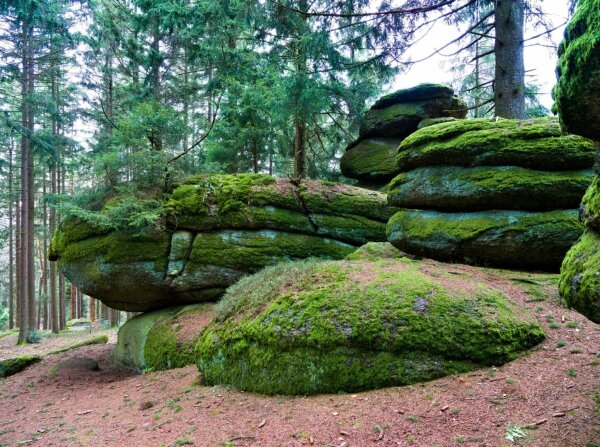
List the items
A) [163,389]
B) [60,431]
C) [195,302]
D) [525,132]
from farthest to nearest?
[195,302] < [525,132] < [163,389] < [60,431]

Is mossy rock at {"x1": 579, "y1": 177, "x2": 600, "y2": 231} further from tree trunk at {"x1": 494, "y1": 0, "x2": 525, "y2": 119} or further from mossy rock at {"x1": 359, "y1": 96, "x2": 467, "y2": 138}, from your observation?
mossy rock at {"x1": 359, "y1": 96, "x2": 467, "y2": 138}

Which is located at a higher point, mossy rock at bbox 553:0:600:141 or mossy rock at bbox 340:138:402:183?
mossy rock at bbox 340:138:402:183

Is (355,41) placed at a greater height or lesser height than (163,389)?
greater

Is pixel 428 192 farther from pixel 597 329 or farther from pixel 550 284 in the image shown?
pixel 597 329

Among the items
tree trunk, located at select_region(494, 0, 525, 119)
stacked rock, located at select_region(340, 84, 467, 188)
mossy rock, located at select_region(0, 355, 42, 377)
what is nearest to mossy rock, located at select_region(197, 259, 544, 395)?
tree trunk, located at select_region(494, 0, 525, 119)

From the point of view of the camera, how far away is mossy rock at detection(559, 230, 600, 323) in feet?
7.66

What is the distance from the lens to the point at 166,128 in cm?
959

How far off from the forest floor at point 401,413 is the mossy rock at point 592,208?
171cm

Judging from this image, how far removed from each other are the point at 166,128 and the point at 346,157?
6.17 meters

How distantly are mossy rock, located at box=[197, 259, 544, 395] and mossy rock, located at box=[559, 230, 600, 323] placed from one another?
1.88 m

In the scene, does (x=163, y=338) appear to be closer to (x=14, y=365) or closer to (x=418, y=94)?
(x=14, y=365)

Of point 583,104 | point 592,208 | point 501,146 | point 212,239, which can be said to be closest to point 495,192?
point 501,146

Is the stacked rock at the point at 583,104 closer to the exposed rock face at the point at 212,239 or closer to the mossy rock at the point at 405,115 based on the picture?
the exposed rock face at the point at 212,239

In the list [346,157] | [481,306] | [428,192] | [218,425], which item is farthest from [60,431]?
[346,157]
